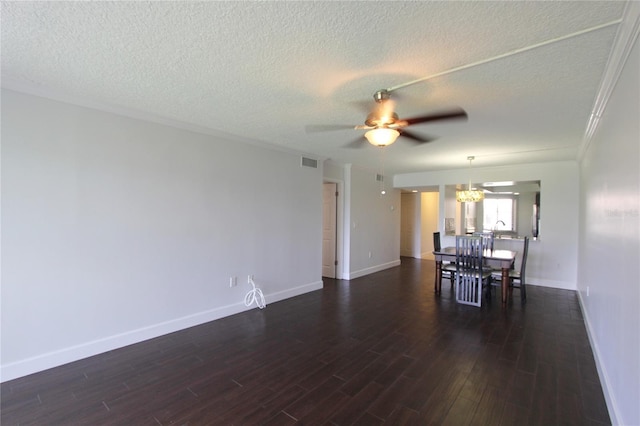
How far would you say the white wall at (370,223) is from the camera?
6387 mm

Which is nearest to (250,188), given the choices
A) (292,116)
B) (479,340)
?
(292,116)

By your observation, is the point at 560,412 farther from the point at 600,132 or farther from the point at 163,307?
the point at 163,307

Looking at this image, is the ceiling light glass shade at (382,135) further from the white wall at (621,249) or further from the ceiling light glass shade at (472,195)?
the ceiling light glass shade at (472,195)

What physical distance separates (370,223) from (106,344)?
5.33m

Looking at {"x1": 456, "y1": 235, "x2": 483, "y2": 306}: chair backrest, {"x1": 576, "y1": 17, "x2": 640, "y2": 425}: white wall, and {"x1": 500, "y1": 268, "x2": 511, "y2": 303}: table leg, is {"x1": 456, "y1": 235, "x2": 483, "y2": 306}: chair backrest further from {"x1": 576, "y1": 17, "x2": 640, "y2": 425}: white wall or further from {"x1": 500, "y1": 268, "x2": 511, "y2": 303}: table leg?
{"x1": 576, "y1": 17, "x2": 640, "y2": 425}: white wall

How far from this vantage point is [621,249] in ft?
5.86

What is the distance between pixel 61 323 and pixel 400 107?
3.83 metres

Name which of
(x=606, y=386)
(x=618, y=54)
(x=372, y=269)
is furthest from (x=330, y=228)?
(x=618, y=54)

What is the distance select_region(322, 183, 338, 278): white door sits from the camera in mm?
6324

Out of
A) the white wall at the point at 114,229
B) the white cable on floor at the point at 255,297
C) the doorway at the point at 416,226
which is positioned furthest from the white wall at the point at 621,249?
the doorway at the point at 416,226

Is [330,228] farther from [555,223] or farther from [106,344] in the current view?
[555,223]

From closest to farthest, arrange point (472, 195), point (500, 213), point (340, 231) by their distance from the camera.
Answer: point (472, 195), point (340, 231), point (500, 213)

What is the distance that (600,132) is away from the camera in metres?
2.80

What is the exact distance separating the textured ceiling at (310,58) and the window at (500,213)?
7147mm
